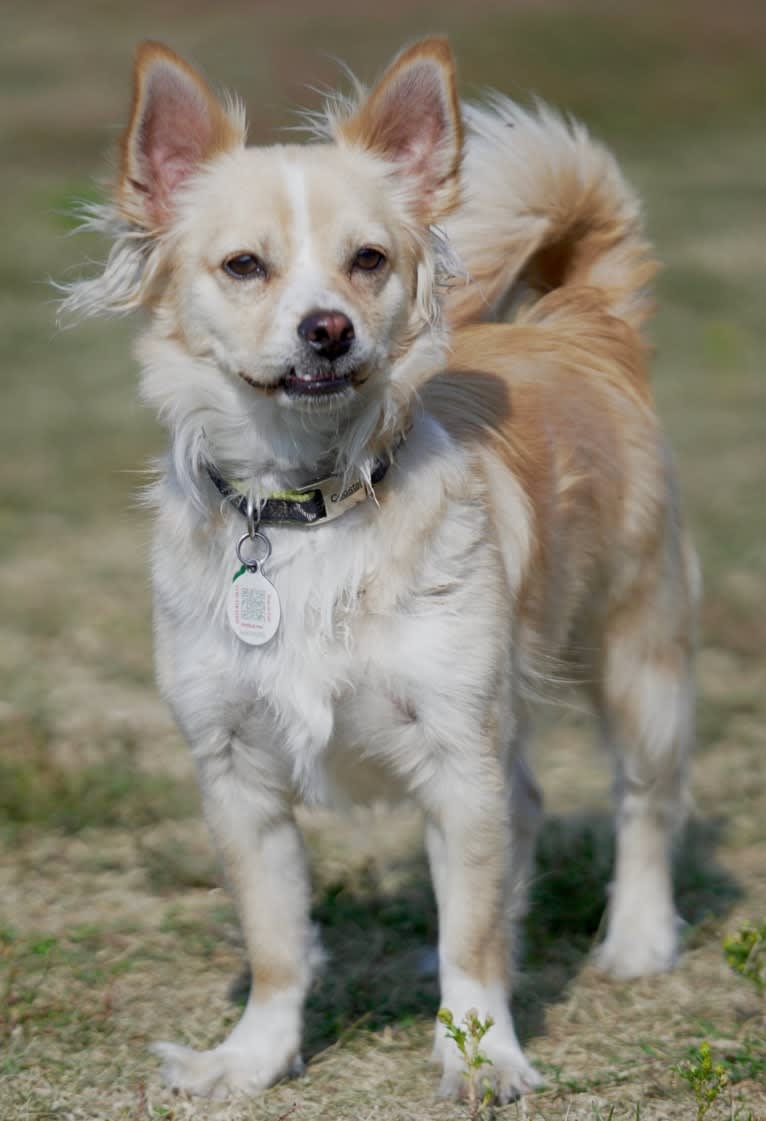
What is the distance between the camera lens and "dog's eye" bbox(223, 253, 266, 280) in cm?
313

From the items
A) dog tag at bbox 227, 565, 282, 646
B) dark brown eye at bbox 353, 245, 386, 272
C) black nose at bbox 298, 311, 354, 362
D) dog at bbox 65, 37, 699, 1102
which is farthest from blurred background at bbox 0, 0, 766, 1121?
dog tag at bbox 227, 565, 282, 646

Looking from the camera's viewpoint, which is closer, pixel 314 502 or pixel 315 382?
pixel 315 382

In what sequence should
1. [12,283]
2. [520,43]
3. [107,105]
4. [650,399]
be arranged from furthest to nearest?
[520,43] < [107,105] < [12,283] < [650,399]

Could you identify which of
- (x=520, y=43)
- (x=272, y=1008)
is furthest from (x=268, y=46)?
(x=272, y=1008)

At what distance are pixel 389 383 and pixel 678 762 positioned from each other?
1464 mm

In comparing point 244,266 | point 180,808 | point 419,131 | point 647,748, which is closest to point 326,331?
point 244,266

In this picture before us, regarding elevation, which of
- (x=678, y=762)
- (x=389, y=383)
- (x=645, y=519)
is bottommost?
(x=678, y=762)

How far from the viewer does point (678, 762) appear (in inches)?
164

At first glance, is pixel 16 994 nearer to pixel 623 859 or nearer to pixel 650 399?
pixel 623 859

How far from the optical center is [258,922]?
3.39 m

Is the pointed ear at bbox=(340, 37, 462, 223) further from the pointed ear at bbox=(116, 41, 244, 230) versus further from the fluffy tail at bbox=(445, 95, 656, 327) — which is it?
the fluffy tail at bbox=(445, 95, 656, 327)

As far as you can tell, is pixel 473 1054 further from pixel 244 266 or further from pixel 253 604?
pixel 244 266

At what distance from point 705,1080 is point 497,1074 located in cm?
43

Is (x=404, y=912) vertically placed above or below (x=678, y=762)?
below
